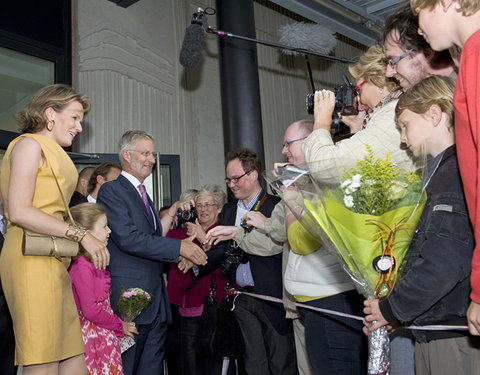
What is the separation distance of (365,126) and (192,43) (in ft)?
9.38

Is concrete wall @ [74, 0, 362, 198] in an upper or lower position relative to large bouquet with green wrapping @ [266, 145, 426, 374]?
upper

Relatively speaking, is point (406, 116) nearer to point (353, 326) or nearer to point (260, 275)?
point (353, 326)

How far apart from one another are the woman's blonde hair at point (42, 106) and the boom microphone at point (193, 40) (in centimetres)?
202

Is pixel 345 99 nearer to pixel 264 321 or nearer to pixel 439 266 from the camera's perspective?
pixel 439 266

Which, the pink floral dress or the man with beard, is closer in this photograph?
the man with beard

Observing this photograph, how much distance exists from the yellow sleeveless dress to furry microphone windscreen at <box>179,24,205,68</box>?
2.40 m

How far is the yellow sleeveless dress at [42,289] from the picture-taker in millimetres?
2057

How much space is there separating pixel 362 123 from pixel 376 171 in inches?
40.6

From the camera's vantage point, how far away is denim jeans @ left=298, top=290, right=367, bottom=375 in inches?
78.3

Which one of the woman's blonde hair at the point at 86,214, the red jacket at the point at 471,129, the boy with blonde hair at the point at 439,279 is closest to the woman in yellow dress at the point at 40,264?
the woman's blonde hair at the point at 86,214

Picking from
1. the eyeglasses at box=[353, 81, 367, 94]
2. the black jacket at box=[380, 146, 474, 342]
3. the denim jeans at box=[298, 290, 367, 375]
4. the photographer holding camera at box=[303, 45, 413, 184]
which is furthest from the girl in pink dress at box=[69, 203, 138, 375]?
the black jacket at box=[380, 146, 474, 342]

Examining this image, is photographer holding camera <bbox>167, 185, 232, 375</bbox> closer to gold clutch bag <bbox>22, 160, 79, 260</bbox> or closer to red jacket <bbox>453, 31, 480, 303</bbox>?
gold clutch bag <bbox>22, 160, 79, 260</bbox>

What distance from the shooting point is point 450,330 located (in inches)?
54.1

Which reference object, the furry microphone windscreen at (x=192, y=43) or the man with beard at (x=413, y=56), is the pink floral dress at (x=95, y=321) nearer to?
the man with beard at (x=413, y=56)
